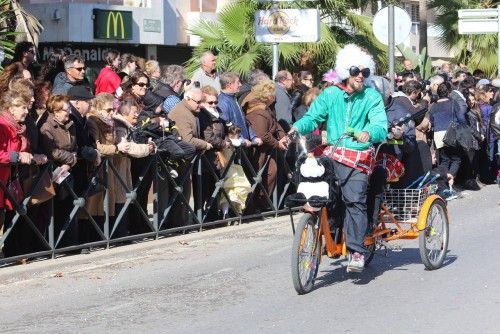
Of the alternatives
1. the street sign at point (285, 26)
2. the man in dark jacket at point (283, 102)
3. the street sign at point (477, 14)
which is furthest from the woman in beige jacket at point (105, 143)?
the street sign at point (477, 14)

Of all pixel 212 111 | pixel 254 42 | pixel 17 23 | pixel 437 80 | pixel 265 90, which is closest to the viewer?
pixel 212 111

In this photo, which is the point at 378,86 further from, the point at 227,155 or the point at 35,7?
the point at 35,7

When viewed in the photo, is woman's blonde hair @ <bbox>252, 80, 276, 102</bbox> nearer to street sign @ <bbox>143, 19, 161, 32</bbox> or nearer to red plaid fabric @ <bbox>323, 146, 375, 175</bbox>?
red plaid fabric @ <bbox>323, 146, 375, 175</bbox>

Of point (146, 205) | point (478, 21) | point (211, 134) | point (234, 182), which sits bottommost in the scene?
point (146, 205)

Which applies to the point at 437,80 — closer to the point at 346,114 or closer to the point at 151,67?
the point at 151,67

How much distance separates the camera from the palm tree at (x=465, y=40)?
3878cm

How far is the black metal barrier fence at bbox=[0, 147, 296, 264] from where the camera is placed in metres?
12.2

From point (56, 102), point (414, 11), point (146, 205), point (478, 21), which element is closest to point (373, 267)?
point (146, 205)

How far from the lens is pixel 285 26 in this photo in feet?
59.7

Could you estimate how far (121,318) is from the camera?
9281 millimetres

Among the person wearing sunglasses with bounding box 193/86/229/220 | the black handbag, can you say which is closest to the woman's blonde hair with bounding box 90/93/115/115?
the person wearing sunglasses with bounding box 193/86/229/220

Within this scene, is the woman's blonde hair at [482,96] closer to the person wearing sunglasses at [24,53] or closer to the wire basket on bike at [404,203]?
the person wearing sunglasses at [24,53]

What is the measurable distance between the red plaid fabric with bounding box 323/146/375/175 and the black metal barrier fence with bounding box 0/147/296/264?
122 inches

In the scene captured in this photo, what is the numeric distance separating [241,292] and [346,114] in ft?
5.62
